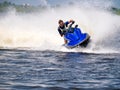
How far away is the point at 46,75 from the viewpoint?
648 inches

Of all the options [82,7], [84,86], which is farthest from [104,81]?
[82,7]

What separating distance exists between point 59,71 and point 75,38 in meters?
7.69

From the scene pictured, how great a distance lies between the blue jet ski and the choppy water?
88 centimetres

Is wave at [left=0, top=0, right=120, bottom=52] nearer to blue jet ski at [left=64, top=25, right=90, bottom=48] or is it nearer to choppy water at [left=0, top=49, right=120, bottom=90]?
blue jet ski at [left=64, top=25, right=90, bottom=48]

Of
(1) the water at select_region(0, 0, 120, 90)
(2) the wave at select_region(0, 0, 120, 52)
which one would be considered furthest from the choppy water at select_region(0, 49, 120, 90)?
(2) the wave at select_region(0, 0, 120, 52)

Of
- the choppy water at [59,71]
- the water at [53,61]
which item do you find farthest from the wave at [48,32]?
the choppy water at [59,71]

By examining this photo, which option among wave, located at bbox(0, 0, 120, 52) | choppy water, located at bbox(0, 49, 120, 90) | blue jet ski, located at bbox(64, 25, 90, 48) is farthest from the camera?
wave, located at bbox(0, 0, 120, 52)

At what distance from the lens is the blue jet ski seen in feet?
80.7

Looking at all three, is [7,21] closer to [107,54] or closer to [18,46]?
[18,46]

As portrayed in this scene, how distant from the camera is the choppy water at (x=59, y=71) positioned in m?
14.7

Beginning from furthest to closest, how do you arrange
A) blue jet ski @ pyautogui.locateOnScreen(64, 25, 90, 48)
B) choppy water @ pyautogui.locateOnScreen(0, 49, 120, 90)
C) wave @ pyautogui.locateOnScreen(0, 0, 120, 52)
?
wave @ pyautogui.locateOnScreen(0, 0, 120, 52), blue jet ski @ pyautogui.locateOnScreen(64, 25, 90, 48), choppy water @ pyautogui.locateOnScreen(0, 49, 120, 90)

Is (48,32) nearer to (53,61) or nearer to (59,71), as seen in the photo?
(53,61)

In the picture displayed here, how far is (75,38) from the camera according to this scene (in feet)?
81.8

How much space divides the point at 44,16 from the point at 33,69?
1011 inches
